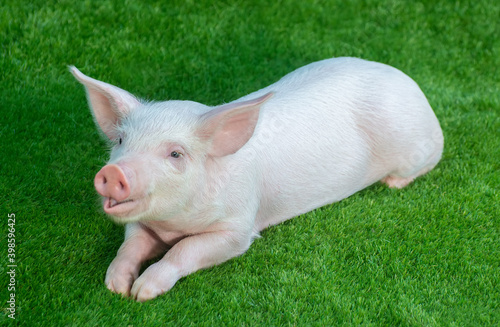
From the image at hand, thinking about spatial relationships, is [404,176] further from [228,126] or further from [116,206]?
[116,206]

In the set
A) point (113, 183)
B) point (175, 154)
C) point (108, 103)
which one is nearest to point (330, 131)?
point (175, 154)

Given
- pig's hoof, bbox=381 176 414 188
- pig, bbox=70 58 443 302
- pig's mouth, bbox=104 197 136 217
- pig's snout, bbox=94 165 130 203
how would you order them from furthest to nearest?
pig's hoof, bbox=381 176 414 188
pig, bbox=70 58 443 302
pig's mouth, bbox=104 197 136 217
pig's snout, bbox=94 165 130 203

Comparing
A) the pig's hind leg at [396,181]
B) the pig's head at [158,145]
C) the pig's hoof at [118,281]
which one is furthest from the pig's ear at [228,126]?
the pig's hind leg at [396,181]

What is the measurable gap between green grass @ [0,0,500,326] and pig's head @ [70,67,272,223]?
471 mm

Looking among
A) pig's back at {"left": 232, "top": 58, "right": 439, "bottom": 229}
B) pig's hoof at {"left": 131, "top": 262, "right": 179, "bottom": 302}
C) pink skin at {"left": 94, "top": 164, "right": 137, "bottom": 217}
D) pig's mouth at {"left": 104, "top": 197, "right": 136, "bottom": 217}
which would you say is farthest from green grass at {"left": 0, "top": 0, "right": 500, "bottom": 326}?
pink skin at {"left": 94, "top": 164, "right": 137, "bottom": 217}

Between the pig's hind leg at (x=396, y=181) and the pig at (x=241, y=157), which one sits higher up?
the pig at (x=241, y=157)

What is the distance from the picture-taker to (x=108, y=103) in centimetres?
352

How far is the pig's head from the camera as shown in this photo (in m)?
3.04

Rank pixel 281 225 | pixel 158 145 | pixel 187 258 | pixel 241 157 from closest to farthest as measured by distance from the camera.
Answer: pixel 158 145 < pixel 187 258 < pixel 241 157 < pixel 281 225

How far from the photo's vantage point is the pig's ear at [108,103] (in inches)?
135

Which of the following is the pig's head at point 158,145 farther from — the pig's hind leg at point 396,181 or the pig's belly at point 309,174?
the pig's hind leg at point 396,181

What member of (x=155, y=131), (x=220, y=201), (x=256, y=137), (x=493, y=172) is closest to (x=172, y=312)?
(x=220, y=201)

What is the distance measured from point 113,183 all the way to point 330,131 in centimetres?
157

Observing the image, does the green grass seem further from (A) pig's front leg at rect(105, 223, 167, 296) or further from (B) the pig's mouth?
(B) the pig's mouth
